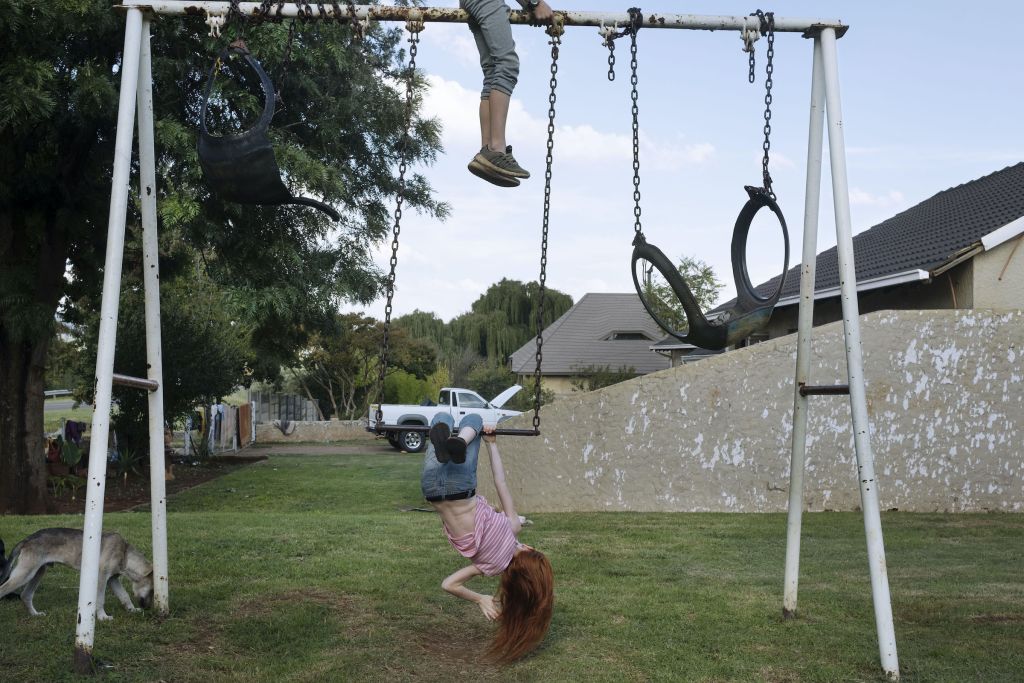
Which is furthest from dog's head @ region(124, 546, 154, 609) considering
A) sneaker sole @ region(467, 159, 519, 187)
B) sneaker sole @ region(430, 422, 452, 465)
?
sneaker sole @ region(467, 159, 519, 187)

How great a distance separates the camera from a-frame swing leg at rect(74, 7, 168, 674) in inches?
191

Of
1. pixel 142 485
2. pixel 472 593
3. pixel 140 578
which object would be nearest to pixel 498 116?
pixel 472 593

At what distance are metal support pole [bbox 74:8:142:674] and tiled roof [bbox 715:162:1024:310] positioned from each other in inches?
391

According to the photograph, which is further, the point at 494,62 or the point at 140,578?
the point at 140,578

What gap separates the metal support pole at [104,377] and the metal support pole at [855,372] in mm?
3954

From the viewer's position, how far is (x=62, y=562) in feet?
18.7

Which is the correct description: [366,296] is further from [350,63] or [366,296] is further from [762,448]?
[762,448]

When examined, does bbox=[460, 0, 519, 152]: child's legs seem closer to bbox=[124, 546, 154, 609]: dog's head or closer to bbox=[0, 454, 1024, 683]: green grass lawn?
bbox=[0, 454, 1024, 683]: green grass lawn

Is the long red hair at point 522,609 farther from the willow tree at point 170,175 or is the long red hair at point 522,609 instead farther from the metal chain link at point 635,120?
the willow tree at point 170,175

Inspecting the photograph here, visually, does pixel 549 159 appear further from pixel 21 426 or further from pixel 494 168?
pixel 21 426

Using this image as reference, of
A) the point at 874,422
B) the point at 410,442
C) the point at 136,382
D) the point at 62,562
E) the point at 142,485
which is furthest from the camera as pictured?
the point at 410,442

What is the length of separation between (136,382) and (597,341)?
36.7m

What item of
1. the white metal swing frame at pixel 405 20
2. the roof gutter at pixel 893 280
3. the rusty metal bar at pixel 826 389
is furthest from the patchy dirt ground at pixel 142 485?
the roof gutter at pixel 893 280

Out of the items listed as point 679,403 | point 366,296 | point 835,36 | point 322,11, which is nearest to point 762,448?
point 679,403
